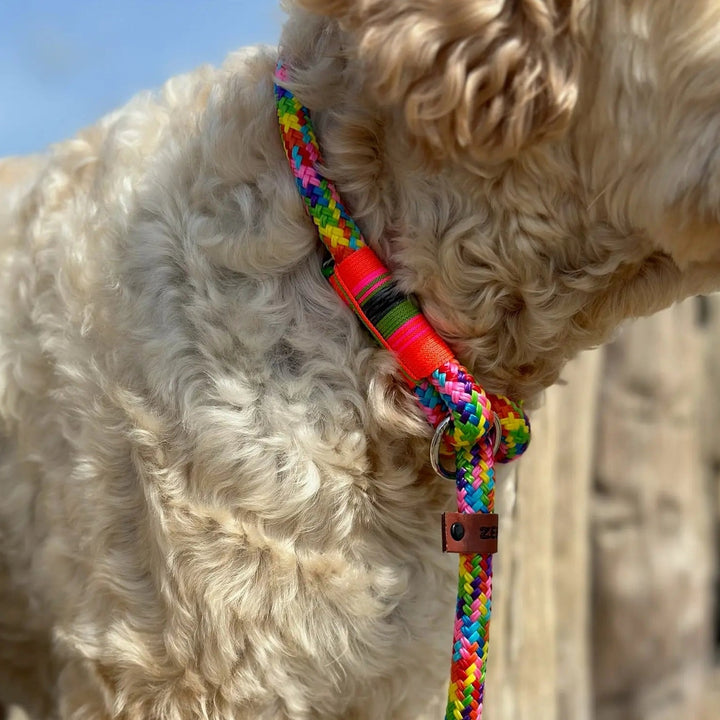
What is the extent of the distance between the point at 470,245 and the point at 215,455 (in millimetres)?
459

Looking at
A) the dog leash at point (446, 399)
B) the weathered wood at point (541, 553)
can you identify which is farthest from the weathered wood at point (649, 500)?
the dog leash at point (446, 399)

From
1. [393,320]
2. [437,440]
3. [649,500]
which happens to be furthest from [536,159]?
[649,500]

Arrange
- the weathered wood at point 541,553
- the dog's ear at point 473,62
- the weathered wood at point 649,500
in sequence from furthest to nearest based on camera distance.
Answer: the weathered wood at point 649,500, the weathered wood at point 541,553, the dog's ear at point 473,62

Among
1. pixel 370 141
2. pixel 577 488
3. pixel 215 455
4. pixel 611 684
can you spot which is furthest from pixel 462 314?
pixel 611 684

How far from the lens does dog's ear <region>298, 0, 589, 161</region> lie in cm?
132

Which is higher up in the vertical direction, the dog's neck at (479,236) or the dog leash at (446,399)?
the dog's neck at (479,236)

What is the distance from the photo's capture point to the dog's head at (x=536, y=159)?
133 centimetres

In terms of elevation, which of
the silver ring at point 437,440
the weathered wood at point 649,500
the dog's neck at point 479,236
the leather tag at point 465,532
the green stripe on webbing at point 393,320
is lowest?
the leather tag at point 465,532

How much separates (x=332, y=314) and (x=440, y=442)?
0.79 feet

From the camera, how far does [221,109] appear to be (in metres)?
1.67

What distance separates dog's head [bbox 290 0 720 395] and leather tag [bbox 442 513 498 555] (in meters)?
0.23

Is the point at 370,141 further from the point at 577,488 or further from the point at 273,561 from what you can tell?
the point at 577,488

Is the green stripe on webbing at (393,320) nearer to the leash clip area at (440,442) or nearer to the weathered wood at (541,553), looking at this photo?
the leash clip area at (440,442)

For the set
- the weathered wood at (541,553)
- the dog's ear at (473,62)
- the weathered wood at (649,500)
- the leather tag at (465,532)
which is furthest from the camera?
the weathered wood at (649,500)
